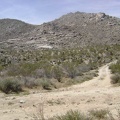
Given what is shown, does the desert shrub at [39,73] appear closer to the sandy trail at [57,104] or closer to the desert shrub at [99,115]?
the sandy trail at [57,104]

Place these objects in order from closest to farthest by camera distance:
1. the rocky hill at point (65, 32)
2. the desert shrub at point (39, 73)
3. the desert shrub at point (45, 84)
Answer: the desert shrub at point (45, 84) → the desert shrub at point (39, 73) → the rocky hill at point (65, 32)

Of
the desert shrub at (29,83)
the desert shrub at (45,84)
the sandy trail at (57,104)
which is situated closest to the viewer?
the sandy trail at (57,104)

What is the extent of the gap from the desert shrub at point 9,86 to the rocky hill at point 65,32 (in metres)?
83.6

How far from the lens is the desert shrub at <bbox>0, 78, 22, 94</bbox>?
21.3 metres

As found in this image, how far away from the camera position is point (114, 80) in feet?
81.3

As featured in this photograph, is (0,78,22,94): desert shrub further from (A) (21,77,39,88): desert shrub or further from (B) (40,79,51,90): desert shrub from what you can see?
(B) (40,79,51,90): desert shrub

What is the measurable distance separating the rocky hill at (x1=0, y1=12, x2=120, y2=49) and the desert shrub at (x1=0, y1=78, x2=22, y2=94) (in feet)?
274

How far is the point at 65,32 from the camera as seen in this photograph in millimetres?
127312

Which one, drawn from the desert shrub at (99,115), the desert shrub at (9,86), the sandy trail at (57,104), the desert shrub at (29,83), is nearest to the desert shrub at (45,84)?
the desert shrub at (29,83)

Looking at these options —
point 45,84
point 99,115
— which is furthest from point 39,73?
point 99,115

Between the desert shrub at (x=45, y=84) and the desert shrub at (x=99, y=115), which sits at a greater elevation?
the desert shrub at (x=99, y=115)

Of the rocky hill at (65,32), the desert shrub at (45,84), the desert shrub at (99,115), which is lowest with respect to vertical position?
the desert shrub at (45,84)

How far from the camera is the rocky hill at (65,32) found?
377ft

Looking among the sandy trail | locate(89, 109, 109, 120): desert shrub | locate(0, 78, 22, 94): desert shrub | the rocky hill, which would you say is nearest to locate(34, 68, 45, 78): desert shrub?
locate(0, 78, 22, 94): desert shrub
